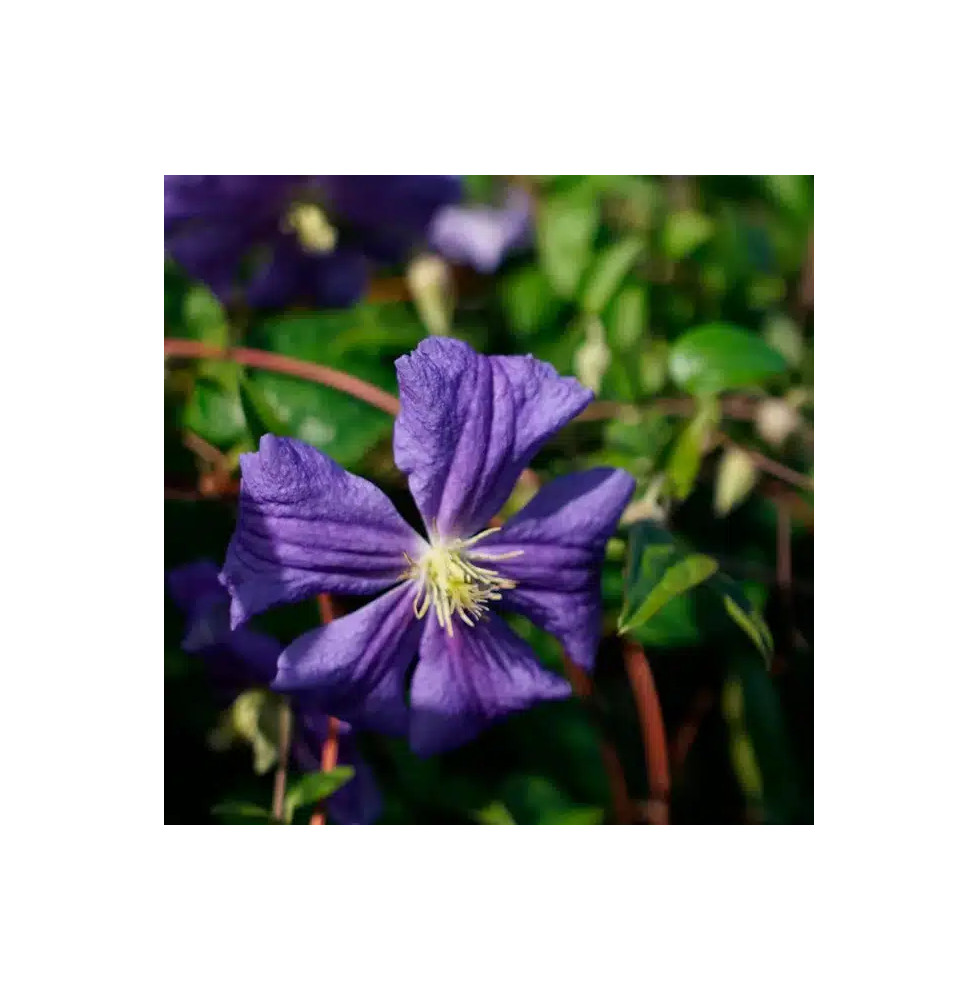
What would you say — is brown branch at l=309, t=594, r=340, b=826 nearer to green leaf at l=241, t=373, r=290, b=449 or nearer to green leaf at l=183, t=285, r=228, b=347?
green leaf at l=241, t=373, r=290, b=449

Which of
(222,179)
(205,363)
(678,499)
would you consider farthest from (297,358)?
(678,499)

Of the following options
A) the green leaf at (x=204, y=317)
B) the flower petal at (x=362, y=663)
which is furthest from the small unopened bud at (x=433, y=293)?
the flower petal at (x=362, y=663)

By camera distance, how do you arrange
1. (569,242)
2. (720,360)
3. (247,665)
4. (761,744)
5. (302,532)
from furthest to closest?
(569,242) < (761,744) < (720,360) < (247,665) < (302,532)

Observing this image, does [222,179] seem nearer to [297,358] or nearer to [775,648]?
[297,358]

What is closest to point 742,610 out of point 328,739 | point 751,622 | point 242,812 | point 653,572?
point 751,622

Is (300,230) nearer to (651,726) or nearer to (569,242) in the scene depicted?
(569,242)
